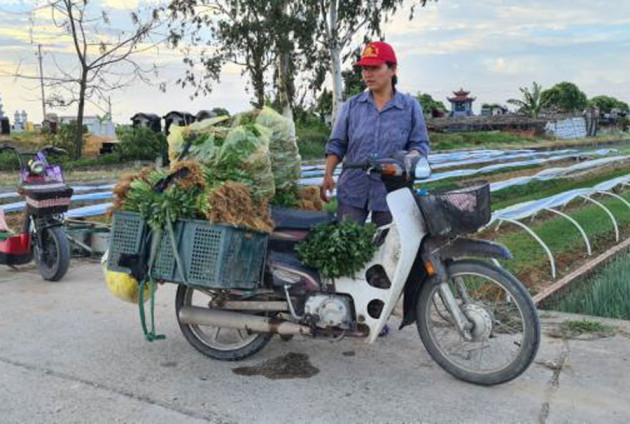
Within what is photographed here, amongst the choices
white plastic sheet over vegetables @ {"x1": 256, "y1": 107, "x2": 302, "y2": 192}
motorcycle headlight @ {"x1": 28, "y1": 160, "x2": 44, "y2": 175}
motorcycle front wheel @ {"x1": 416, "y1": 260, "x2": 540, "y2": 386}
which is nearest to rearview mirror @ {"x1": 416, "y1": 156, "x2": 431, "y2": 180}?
motorcycle front wheel @ {"x1": 416, "y1": 260, "x2": 540, "y2": 386}

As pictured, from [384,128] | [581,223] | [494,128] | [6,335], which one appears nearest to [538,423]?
[384,128]

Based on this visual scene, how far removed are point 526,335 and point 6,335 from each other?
11.5 ft

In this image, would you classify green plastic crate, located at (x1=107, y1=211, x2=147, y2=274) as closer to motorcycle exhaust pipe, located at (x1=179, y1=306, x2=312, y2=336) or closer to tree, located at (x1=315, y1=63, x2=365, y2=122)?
motorcycle exhaust pipe, located at (x1=179, y1=306, x2=312, y2=336)

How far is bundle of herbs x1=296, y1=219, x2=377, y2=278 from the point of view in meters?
3.77

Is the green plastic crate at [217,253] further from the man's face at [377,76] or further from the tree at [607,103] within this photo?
the tree at [607,103]

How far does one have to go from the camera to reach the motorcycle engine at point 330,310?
3.82 meters

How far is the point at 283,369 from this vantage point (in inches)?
159

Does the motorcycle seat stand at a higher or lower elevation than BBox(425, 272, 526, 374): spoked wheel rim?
higher

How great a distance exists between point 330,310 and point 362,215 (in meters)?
0.82

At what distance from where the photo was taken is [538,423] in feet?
10.8

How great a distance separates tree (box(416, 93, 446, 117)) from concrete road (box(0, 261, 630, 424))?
1537 inches

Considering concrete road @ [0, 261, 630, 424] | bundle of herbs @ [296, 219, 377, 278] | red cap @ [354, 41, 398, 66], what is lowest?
concrete road @ [0, 261, 630, 424]

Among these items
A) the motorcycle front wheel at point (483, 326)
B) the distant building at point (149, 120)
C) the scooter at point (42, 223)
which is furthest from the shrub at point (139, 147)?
the motorcycle front wheel at point (483, 326)

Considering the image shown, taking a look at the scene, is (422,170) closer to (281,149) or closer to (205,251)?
(281,149)
